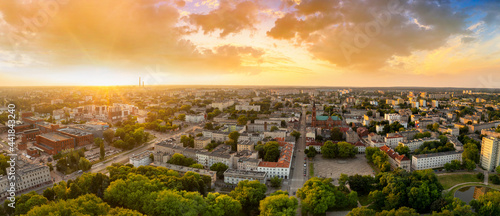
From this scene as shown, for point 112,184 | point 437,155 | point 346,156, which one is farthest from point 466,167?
point 112,184

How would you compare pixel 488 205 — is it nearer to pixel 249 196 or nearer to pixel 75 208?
pixel 249 196

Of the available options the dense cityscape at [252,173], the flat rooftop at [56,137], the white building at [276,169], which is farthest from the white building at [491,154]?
the flat rooftop at [56,137]

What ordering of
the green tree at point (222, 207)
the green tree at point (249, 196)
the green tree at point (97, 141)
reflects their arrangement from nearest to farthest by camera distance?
the green tree at point (222, 207) < the green tree at point (249, 196) < the green tree at point (97, 141)

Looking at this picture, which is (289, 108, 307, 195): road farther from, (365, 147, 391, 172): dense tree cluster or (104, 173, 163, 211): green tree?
(104, 173, 163, 211): green tree

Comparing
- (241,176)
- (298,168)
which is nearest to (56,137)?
(241,176)

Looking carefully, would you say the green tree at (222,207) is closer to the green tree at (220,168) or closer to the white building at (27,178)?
the green tree at (220,168)

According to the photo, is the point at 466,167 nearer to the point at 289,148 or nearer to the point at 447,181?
the point at 447,181
